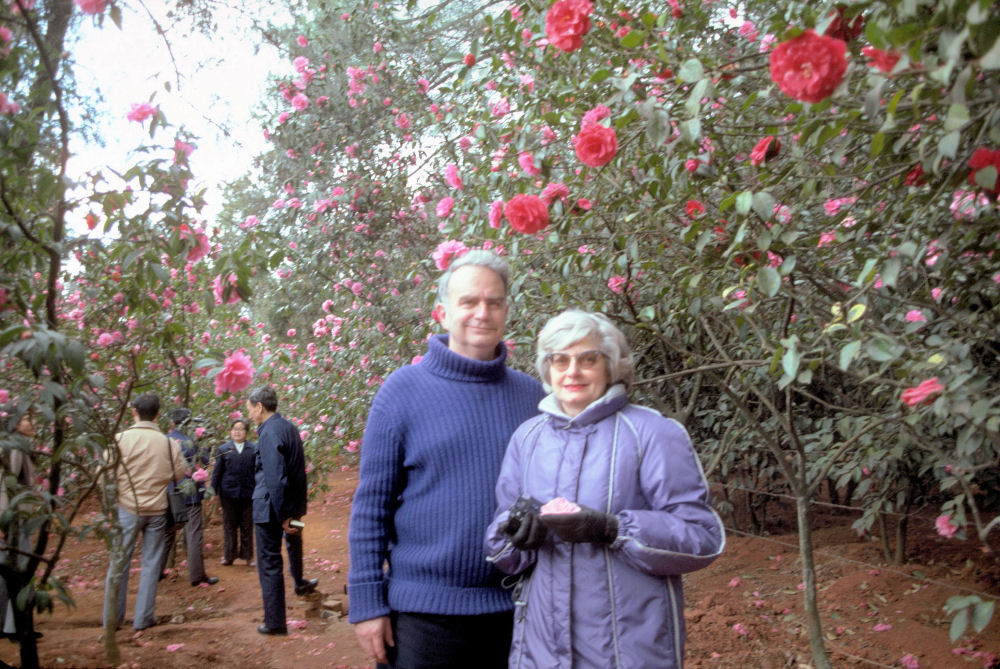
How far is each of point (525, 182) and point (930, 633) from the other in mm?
2917

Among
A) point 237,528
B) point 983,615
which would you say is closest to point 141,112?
point 983,615

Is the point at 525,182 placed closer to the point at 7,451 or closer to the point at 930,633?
the point at 7,451

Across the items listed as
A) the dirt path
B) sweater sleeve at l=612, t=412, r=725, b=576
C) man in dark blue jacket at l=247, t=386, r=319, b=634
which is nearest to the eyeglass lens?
sweater sleeve at l=612, t=412, r=725, b=576

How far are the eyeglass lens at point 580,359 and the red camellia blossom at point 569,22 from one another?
0.77 m

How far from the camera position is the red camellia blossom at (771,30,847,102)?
1.17m

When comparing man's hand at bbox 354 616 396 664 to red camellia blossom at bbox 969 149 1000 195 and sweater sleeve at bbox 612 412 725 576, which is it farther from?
red camellia blossom at bbox 969 149 1000 195

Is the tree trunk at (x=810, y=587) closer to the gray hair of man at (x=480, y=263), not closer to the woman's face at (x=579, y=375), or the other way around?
the woman's face at (x=579, y=375)

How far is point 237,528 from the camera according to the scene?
6938 millimetres

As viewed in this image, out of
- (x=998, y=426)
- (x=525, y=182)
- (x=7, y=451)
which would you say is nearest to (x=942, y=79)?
(x=998, y=426)

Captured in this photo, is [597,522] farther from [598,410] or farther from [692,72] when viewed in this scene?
[692,72]

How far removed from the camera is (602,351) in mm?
1777

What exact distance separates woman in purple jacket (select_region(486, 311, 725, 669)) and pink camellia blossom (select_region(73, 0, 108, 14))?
1575 mm

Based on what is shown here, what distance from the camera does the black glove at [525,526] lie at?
5.16 ft

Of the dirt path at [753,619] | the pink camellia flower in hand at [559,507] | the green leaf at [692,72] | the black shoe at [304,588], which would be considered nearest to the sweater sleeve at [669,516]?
the pink camellia flower in hand at [559,507]
